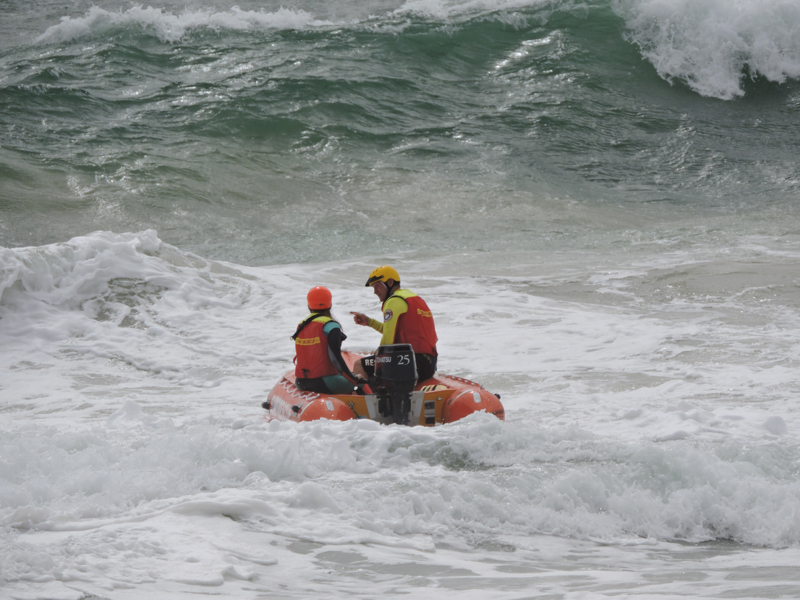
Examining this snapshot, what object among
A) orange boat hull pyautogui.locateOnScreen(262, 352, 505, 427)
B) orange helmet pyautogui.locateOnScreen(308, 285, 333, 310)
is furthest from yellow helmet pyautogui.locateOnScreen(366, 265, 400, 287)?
orange boat hull pyautogui.locateOnScreen(262, 352, 505, 427)

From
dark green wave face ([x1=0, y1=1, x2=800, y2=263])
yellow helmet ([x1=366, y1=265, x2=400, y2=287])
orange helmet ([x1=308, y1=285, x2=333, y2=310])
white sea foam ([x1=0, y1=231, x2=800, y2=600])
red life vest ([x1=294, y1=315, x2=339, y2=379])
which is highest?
dark green wave face ([x1=0, y1=1, x2=800, y2=263])

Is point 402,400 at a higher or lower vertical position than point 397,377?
lower

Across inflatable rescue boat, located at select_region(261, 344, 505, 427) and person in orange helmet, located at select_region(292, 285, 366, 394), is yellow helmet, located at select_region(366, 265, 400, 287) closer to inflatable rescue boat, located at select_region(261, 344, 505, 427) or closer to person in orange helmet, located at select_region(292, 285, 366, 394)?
person in orange helmet, located at select_region(292, 285, 366, 394)

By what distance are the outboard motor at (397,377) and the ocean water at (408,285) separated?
58cm

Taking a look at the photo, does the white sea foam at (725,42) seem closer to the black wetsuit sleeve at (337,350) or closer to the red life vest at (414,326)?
the red life vest at (414,326)

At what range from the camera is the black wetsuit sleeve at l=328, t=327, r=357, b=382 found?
582 cm

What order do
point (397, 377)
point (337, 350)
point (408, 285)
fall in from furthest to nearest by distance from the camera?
point (408, 285)
point (337, 350)
point (397, 377)

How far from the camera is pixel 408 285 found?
1039 centimetres

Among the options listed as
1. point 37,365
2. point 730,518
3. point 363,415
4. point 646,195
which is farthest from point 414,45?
point 730,518

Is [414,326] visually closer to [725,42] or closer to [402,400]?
[402,400]

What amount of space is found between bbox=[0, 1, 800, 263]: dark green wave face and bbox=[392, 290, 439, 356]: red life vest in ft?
21.2

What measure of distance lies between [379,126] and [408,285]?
7.83m

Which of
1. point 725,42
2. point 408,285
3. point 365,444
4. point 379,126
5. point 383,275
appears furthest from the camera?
point 725,42

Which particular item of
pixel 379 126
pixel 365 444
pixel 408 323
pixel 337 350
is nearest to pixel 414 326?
pixel 408 323
